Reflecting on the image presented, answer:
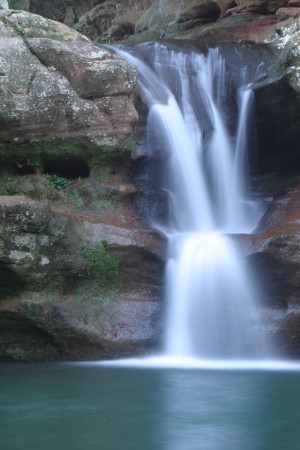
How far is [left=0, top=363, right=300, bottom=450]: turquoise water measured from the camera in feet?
13.8

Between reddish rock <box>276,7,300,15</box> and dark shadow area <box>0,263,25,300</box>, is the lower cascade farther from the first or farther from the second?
reddish rock <box>276,7,300,15</box>

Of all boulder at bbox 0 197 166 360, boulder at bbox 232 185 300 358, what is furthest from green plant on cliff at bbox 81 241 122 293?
boulder at bbox 232 185 300 358

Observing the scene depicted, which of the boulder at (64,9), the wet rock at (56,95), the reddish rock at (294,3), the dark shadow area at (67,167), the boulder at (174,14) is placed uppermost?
the boulder at (64,9)

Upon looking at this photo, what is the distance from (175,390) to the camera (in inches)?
239

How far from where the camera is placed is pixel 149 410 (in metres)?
5.16

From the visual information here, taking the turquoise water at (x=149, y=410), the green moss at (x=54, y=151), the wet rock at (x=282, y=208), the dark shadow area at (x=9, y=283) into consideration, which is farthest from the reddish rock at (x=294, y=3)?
the turquoise water at (x=149, y=410)

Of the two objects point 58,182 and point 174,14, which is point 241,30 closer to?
point 174,14

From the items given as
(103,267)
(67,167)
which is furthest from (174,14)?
(103,267)

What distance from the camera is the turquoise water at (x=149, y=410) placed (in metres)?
4.22

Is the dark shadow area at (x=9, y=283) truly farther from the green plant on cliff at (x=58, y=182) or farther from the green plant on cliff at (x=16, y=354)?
the green plant on cliff at (x=58, y=182)

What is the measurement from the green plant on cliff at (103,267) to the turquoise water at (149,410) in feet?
5.96

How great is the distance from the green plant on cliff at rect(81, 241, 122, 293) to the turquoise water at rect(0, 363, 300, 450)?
182cm

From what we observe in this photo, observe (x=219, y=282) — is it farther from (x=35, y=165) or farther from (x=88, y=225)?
(x=35, y=165)

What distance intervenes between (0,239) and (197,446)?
4.94 m
